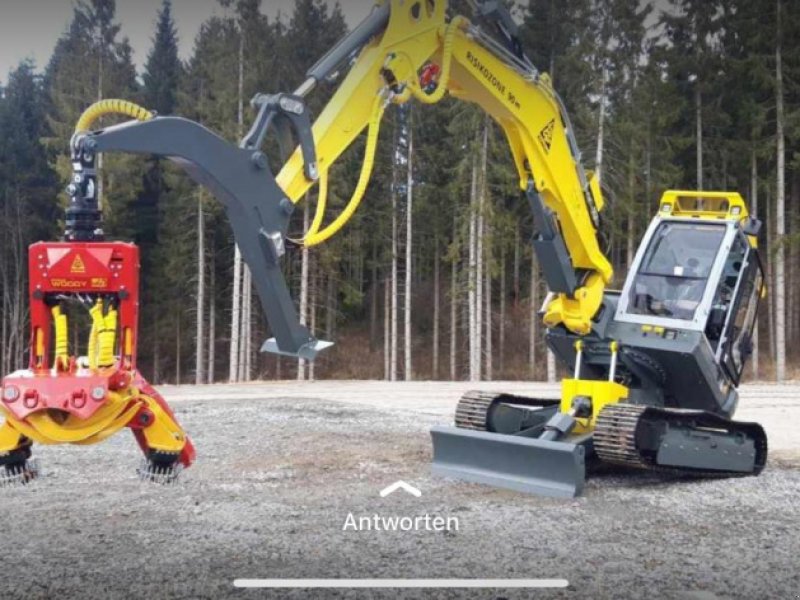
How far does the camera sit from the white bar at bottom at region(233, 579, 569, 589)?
3799 millimetres

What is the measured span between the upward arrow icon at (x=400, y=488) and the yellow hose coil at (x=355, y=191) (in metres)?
2.18

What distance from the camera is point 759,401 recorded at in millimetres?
14930

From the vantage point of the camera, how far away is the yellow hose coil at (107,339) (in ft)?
13.9

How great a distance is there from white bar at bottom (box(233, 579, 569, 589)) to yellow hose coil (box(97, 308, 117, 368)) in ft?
4.02

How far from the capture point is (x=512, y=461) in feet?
23.4

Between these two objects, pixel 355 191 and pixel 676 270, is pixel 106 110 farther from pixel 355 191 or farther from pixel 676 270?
pixel 676 270

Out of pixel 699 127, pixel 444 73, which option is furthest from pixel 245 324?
pixel 444 73

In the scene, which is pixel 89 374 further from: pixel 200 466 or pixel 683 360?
pixel 683 360

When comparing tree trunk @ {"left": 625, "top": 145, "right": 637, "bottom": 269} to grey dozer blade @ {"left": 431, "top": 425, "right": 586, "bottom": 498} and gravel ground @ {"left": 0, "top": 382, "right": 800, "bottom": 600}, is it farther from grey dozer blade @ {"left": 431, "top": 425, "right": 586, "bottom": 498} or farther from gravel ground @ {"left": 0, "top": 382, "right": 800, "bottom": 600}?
grey dozer blade @ {"left": 431, "top": 425, "right": 586, "bottom": 498}

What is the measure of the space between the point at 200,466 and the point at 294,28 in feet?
47.4

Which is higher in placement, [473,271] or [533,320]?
[473,271]

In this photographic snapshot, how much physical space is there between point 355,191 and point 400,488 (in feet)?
8.81

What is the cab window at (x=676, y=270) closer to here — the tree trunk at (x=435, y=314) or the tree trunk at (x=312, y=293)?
the tree trunk at (x=312, y=293)

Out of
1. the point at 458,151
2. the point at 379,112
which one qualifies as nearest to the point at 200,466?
the point at 379,112
